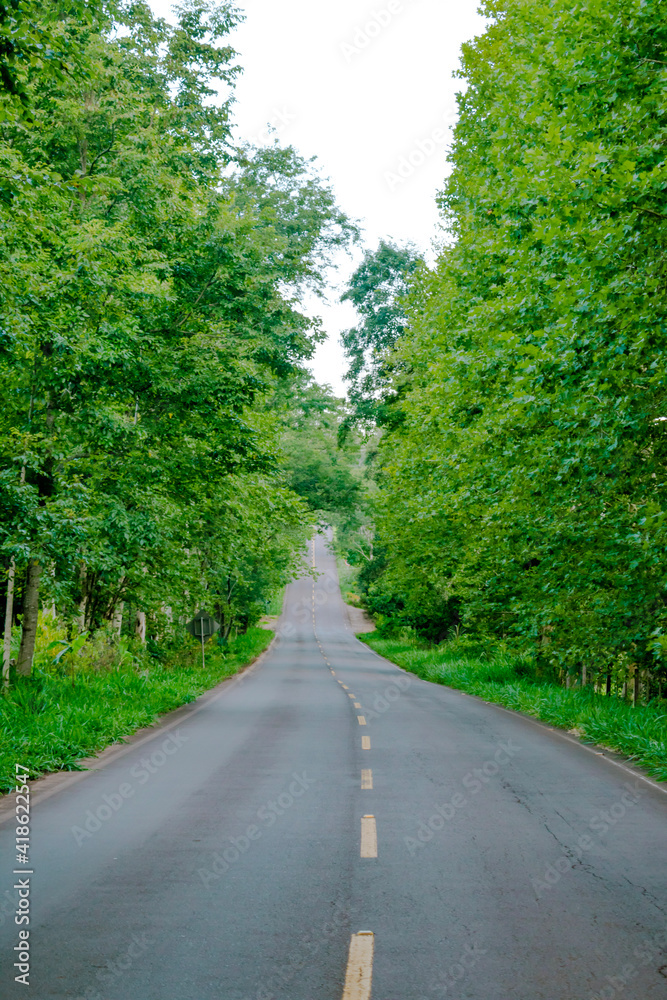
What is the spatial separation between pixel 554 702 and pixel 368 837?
11.7 metres

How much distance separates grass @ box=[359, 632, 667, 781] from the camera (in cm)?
1315

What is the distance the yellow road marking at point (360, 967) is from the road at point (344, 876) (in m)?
0.01

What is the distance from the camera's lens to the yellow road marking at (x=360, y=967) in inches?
179

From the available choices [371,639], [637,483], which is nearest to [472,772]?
[637,483]

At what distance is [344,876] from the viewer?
6.59 meters

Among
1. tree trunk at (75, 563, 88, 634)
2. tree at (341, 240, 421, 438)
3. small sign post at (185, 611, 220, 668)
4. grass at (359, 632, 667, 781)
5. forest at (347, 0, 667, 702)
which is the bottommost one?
grass at (359, 632, 667, 781)

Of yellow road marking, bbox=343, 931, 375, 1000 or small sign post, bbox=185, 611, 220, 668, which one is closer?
yellow road marking, bbox=343, 931, 375, 1000

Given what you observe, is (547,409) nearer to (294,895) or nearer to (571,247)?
(571,247)

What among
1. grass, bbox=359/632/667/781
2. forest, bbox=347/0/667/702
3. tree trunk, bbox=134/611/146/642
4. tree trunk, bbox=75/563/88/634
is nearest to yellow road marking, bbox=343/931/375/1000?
forest, bbox=347/0/667/702

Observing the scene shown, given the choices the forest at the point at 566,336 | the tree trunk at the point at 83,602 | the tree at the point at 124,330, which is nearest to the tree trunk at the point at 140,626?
the tree at the point at 124,330

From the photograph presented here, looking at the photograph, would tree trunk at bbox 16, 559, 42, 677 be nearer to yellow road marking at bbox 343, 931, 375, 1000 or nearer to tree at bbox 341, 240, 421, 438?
yellow road marking at bbox 343, 931, 375, 1000

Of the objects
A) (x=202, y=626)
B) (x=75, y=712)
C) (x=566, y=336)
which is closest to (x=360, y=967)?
(x=566, y=336)

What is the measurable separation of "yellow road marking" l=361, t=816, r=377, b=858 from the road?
0.09 ft

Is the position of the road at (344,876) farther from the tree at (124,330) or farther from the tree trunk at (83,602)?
the tree trunk at (83,602)
